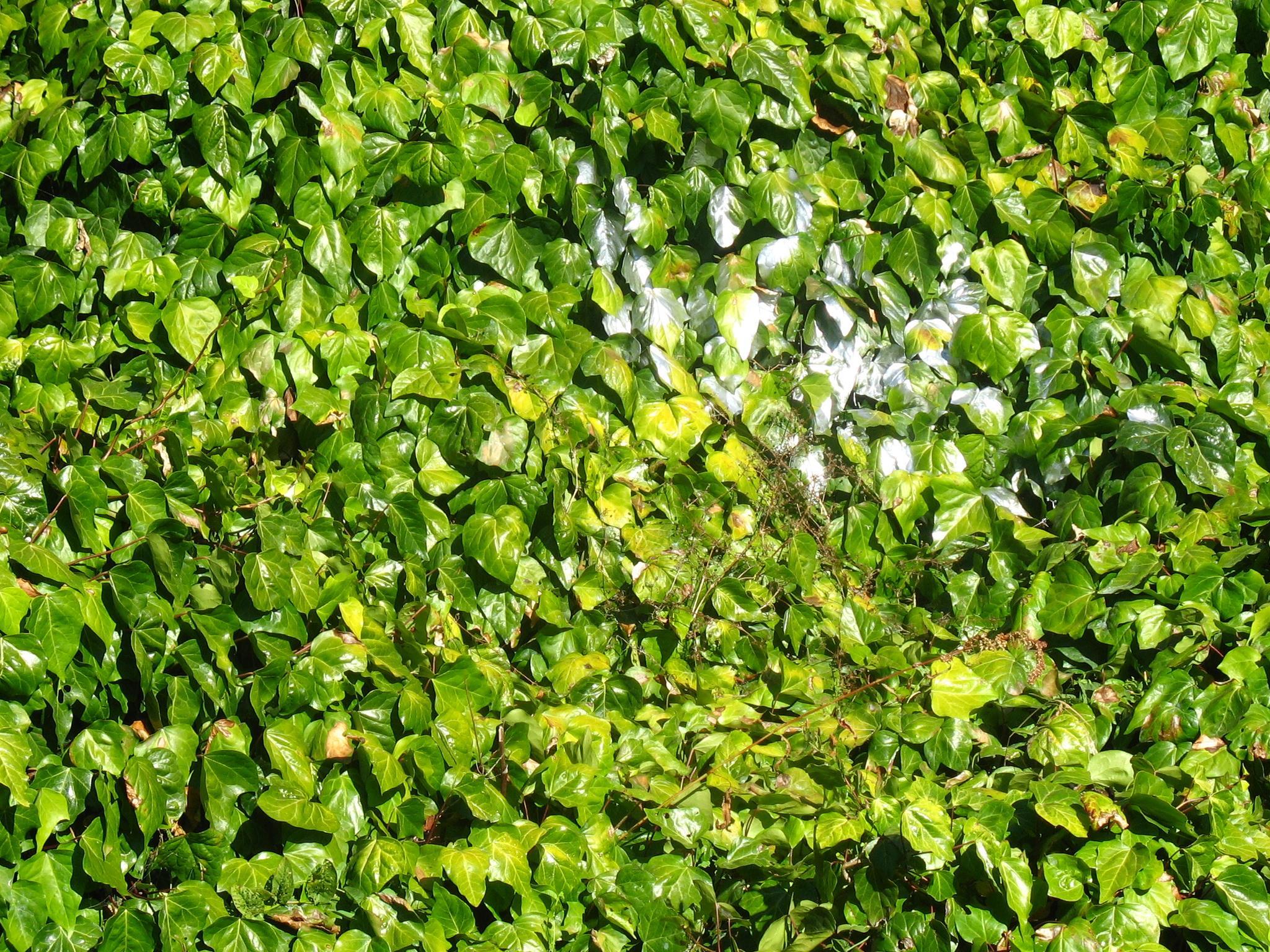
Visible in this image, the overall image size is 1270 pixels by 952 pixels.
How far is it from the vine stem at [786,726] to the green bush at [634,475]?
0.02 meters

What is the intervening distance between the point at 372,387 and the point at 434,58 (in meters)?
0.81

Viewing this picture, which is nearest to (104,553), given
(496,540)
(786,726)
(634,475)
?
(496,540)

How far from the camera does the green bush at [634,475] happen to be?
229cm

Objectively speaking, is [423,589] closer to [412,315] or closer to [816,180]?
[412,315]

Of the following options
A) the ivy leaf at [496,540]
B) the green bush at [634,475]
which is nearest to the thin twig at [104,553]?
the green bush at [634,475]

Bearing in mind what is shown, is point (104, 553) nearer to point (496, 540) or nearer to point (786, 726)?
point (496, 540)

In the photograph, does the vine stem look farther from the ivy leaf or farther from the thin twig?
the thin twig

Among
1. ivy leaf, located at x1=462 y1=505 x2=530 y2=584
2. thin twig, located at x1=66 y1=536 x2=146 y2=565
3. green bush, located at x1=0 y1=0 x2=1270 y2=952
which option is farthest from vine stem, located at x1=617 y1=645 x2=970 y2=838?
thin twig, located at x1=66 y1=536 x2=146 y2=565

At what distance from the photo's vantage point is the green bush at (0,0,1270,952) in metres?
2.29

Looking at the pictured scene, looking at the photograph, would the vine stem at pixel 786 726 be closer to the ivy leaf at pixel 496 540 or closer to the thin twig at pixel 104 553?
the ivy leaf at pixel 496 540

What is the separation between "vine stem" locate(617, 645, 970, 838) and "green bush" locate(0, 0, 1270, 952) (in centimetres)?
2

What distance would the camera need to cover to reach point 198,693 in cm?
229

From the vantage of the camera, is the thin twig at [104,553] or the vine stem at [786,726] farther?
the vine stem at [786,726]

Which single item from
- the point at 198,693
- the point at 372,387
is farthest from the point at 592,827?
the point at 372,387
